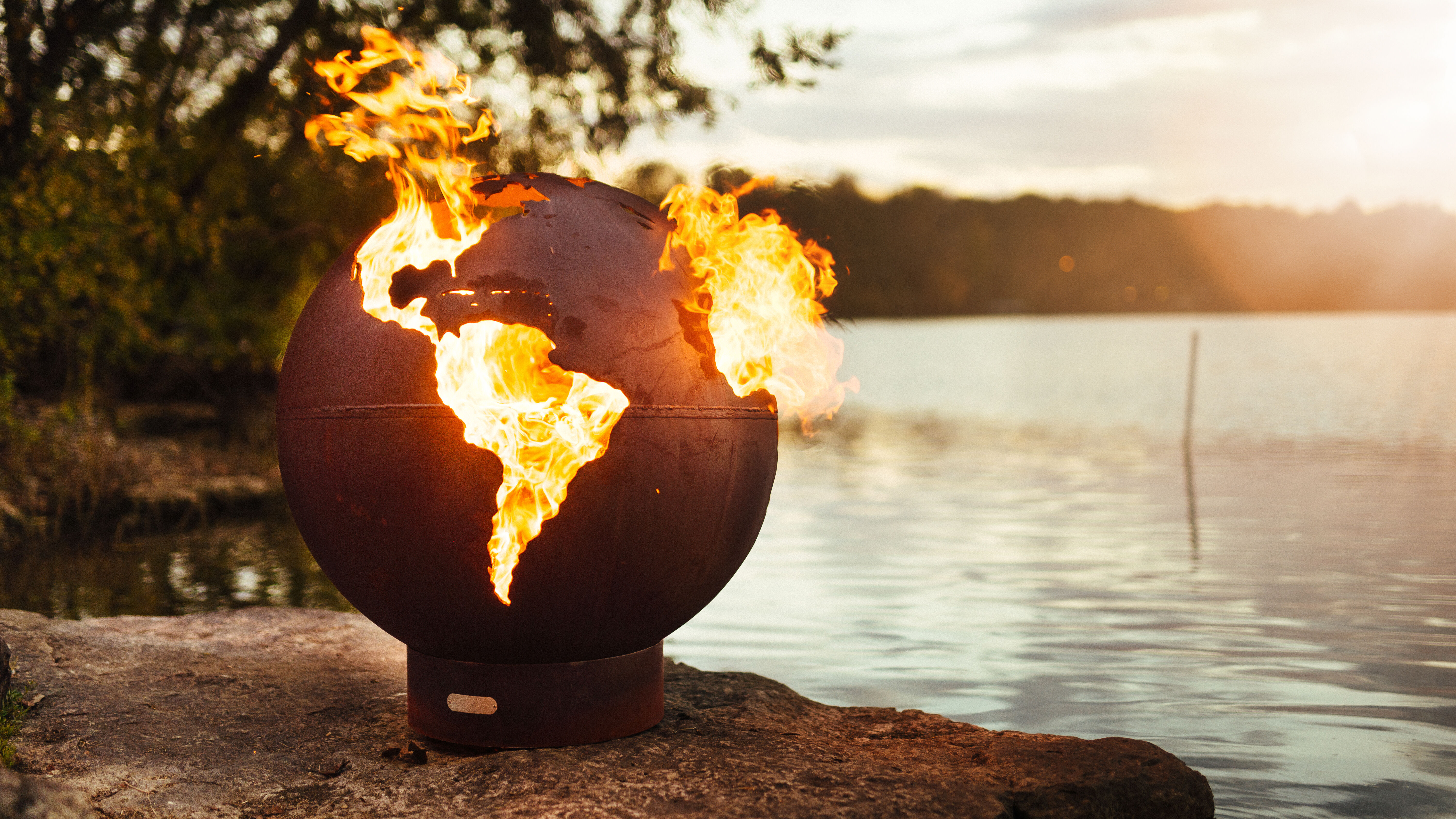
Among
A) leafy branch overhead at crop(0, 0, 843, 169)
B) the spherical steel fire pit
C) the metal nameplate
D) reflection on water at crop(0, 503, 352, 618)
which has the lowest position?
reflection on water at crop(0, 503, 352, 618)

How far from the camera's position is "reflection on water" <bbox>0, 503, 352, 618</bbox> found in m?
10.6

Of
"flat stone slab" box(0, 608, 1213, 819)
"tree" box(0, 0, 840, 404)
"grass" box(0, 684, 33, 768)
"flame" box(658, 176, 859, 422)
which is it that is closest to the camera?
"flat stone slab" box(0, 608, 1213, 819)

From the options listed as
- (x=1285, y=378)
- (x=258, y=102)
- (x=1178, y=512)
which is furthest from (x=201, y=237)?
(x=1285, y=378)

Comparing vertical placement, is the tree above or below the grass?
above

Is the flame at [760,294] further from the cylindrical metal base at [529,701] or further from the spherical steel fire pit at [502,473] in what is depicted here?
the cylindrical metal base at [529,701]

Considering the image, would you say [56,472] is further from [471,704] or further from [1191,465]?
[1191,465]

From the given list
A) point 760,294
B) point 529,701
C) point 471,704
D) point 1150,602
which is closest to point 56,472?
point 471,704

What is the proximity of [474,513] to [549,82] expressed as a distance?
14631 millimetres

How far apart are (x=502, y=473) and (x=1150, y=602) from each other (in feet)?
23.6

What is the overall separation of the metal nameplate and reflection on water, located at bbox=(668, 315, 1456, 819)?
9.13ft

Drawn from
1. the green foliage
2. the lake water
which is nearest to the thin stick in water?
the lake water

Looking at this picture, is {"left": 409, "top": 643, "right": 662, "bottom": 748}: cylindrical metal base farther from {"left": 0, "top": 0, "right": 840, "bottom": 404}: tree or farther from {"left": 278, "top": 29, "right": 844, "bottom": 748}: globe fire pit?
{"left": 0, "top": 0, "right": 840, "bottom": 404}: tree

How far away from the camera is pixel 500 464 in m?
5.00

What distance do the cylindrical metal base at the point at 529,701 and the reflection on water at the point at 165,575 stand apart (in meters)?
5.28
